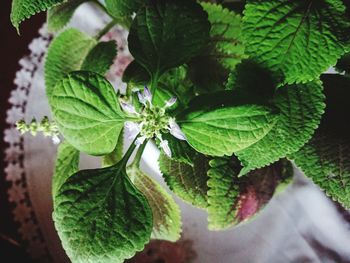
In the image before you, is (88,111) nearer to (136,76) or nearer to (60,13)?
(136,76)

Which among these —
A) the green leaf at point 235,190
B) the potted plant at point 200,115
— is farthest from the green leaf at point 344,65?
the green leaf at point 235,190

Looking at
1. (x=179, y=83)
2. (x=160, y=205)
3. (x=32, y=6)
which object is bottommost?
(x=160, y=205)

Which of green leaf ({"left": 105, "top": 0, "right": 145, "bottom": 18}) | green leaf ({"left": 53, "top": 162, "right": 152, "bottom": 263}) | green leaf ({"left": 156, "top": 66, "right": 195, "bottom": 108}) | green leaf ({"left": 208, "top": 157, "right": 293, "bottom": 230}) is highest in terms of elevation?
green leaf ({"left": 105, "top": 0, "right": 145, "bottom": 18})

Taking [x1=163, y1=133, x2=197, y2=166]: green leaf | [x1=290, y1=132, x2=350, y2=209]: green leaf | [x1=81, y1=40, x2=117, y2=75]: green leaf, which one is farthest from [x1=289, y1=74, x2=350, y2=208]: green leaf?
[x1=81, y1=40, x2=117, y2=75]: green leaf

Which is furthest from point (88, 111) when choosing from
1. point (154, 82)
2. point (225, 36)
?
point (225, 36)

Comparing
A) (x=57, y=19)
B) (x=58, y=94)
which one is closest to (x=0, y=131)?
(x=57, y=19)

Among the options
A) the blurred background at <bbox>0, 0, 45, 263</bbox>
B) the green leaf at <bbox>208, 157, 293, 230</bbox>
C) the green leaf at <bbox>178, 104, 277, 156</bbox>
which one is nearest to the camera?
the green leaf at <bbox>178, 104, 277, 156</bbox>

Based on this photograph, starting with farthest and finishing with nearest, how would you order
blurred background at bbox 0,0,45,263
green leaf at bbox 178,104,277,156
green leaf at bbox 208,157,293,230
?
blurred background at bbox 0,0,45,263, green leaf at bbox 208,157,293,230, green leaf at bbox 178,104,277,156

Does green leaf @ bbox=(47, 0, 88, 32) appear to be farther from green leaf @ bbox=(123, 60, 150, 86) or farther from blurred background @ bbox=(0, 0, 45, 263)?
blurred background @ bbox=(0, 0, 45, 263)
